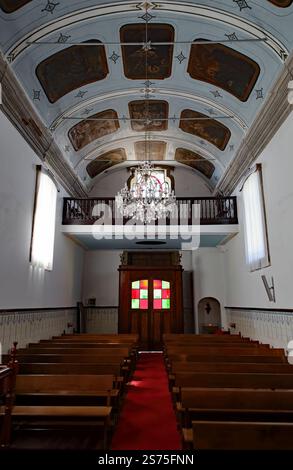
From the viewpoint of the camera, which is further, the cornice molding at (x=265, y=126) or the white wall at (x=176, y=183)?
the white wall at (x=176, y=183)

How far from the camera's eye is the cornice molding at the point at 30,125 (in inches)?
258

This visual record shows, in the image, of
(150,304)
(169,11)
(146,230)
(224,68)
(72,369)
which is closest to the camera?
(72,369)

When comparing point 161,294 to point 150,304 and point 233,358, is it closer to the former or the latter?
point 150,304

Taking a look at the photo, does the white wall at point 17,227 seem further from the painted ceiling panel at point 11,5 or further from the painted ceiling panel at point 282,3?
the painted ceiling panel at point 282,3

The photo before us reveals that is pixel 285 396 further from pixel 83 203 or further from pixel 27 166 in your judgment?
pixel 83 203

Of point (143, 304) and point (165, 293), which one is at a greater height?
point (165, 293)

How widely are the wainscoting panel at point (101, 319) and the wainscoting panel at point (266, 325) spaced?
4.94 metres

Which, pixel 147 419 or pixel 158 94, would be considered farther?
pixel 158 94

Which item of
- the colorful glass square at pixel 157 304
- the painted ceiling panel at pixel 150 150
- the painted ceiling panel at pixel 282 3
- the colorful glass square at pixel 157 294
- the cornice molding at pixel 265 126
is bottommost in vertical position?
the colorful glass square at pixel 157 304

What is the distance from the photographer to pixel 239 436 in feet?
7.44

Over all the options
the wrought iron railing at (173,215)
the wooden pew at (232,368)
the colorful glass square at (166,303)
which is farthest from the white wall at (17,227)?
the colorful glass square at (166,303)

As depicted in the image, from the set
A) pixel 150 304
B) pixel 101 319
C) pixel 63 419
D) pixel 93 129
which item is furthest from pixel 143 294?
pixel 63 419

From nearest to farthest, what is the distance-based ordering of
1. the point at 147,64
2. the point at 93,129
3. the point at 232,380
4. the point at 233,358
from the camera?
the point at 232,380 → the point at 233,358 → the point at 147,64 → the point at 93,129

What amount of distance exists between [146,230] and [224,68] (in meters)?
5.07
